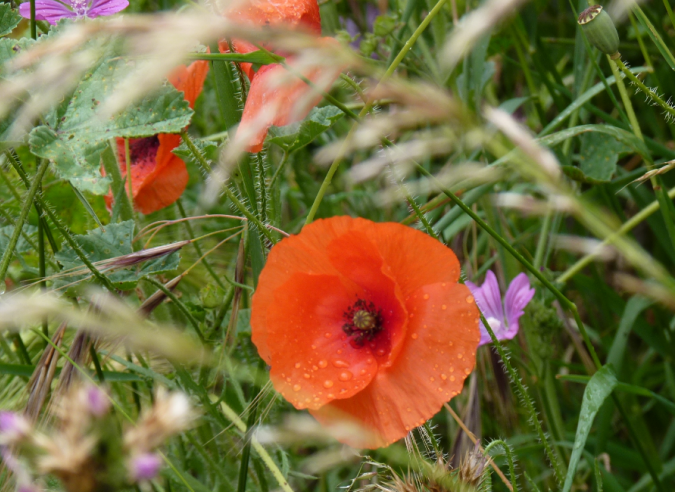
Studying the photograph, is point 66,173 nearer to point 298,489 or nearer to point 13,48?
point 13,48

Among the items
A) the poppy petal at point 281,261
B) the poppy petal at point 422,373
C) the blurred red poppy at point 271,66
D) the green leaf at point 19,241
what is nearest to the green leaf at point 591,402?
the poppy petal at point 422,373

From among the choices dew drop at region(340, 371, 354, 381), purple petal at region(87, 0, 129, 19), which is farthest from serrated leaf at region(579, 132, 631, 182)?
purple petal at region(87, 0, 129, 19)

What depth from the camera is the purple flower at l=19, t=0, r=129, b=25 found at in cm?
85

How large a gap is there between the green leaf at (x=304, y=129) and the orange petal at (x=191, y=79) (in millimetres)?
231

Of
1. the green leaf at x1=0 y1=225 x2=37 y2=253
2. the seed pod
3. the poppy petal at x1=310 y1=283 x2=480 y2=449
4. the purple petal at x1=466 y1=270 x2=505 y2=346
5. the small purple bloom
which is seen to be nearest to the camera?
the small purple bloom

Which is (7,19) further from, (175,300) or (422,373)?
(422,373)

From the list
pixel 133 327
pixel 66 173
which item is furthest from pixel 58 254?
pixel 133 327

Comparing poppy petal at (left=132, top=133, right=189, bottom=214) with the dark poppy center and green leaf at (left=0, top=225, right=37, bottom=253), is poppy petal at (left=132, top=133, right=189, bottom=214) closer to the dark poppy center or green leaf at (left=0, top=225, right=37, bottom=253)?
green leaf at (left=0, top=225, right=37, bottom=253)

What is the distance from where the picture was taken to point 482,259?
1.63 metres

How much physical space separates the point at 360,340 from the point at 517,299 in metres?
0.37

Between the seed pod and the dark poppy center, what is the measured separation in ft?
1.28

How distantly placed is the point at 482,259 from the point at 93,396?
4.54 ft

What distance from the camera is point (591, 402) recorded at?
71cm

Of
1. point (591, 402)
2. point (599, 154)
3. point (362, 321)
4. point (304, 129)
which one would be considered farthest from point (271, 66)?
point (599, 154)
